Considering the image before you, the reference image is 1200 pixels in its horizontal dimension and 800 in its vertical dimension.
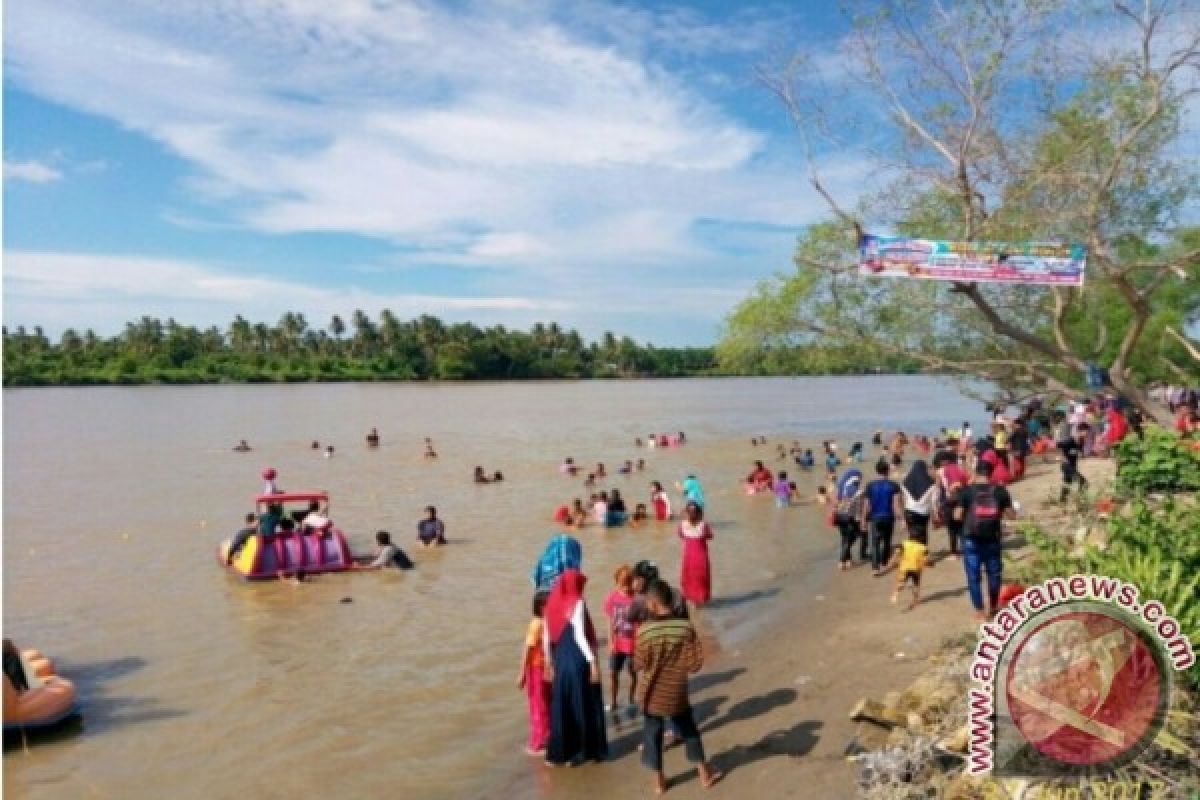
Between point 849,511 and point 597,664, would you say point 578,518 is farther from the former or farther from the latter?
point 597,664

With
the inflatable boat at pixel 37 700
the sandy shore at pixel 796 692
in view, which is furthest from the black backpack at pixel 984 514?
the inflatable boat at pixel 37 700

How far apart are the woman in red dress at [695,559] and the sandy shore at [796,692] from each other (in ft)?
2.89

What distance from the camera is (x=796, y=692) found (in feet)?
27.0

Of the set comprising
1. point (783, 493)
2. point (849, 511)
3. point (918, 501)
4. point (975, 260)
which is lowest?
point (783, 493)

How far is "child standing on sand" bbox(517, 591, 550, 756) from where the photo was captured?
7.40 m

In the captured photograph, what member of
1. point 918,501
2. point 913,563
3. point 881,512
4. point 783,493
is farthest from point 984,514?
point 783,493

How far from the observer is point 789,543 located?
17188 millimetres

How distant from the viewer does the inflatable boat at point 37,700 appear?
834cm

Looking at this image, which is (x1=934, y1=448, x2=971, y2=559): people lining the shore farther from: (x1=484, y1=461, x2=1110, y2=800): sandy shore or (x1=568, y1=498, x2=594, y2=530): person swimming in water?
(x1=568, y1=498, x2=594, y2=530): person swimming in water

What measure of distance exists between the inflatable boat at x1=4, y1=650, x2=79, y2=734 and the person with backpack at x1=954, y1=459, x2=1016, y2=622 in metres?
9.09

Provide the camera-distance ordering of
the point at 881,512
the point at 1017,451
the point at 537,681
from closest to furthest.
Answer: the point at 537,681, the point at 881,512, the point at 1017,451

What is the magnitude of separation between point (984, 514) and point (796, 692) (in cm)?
271

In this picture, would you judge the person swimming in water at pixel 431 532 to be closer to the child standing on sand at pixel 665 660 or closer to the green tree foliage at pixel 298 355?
the child standing on sand at pixel 665 660

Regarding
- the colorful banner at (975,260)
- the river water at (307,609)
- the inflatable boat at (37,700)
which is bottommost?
the river water at (307,609)
